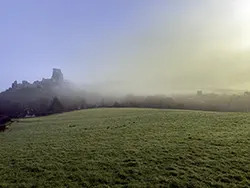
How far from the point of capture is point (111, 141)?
24.8 metres

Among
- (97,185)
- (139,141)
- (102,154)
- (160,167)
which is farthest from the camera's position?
(139,141)

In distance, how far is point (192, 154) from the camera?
18.7 m

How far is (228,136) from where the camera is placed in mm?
24875

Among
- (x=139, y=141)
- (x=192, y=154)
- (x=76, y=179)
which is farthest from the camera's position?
(x=139, y=141)

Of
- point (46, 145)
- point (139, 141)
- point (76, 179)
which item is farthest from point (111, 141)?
point (76, 179)

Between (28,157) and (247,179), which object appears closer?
(247,179)

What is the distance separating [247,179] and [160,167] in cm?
495

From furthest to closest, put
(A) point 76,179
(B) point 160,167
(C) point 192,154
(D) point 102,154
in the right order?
(D) point 102,154, (C) point 192,154, (B) point 160,167, (A) point 76,179

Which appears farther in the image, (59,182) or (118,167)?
(118,167)

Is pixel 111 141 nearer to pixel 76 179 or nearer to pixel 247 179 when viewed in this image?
pixel 76 179

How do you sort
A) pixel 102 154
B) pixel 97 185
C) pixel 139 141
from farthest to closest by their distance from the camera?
pixel 139 141, pixel 102 154, pixel 97 185

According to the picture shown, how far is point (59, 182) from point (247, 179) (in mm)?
10377

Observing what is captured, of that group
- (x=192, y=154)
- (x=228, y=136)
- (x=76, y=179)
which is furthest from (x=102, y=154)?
(x=228, y=136)

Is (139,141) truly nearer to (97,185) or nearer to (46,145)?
(46,145)
